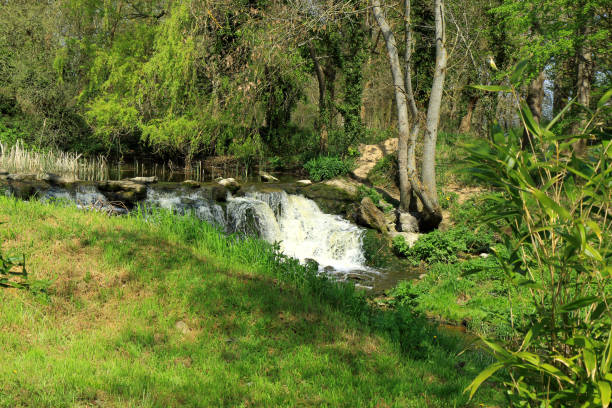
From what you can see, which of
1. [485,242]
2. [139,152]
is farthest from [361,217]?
[139,152]

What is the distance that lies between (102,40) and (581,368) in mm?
25791

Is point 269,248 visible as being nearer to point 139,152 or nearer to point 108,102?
point 108,102

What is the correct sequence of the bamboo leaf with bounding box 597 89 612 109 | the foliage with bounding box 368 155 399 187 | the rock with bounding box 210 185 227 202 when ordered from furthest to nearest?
the foliage with bounding box 368 155 399 187
the rock with bounding box 210 185 227 202
the bamboo leaf with bounding box 597 89 612 109

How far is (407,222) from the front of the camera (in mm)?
13336

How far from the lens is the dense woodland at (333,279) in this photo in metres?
2.37

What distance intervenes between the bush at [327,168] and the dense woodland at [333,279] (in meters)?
0.09

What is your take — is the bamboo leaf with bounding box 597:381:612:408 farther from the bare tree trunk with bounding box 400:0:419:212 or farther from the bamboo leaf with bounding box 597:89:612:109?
the bare tree trunk with bounding box 400:0:419:212

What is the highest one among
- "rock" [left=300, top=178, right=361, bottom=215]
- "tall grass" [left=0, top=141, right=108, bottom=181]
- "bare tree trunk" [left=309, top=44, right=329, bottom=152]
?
"bare tree trunk" [left=309, top=44, right=329, bottom=152]

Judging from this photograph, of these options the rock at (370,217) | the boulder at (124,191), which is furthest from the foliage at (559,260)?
the boulder at (124,191)

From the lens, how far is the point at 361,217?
13.2 m

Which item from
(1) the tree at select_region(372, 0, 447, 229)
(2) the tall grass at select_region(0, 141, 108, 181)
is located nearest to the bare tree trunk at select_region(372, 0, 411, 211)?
(1) the tree at select_region(372, 0, 447, 229)

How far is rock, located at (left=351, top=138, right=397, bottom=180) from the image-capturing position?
19203 millimetres

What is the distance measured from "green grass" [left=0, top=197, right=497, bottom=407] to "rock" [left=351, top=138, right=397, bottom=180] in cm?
A: 1254

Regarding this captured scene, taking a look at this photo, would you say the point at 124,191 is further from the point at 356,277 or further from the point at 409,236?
the point at 409,236
